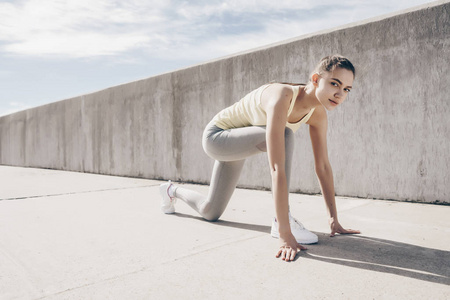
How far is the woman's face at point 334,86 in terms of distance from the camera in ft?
6.04

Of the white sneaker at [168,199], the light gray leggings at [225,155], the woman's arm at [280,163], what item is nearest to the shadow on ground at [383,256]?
the woman's arm at [280,163]

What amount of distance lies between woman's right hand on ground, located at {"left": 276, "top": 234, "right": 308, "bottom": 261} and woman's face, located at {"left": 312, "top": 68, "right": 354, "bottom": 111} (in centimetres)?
69

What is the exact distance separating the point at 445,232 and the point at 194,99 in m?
3.51

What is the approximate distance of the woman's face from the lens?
184 cm

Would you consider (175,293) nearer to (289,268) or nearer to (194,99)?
(289,268)

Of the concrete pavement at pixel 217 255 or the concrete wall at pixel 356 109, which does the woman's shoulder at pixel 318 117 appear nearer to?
the concrete pavement at pixel 217 255

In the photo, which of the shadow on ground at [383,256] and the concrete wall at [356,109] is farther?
the concrete wall at [356,109]

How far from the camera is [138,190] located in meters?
4.49

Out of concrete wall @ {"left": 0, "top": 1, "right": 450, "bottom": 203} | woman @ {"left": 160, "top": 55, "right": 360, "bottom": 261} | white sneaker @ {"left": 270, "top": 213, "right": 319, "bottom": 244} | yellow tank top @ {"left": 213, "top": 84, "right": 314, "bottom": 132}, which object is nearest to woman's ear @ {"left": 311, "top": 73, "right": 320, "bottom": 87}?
woman @ {"left": 160, "top": 55, "right": 360, "bottom": 261}

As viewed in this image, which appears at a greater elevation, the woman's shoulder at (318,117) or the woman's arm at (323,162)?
the woman's shoulder at (318,117)

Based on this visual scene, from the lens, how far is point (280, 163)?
1.87 m

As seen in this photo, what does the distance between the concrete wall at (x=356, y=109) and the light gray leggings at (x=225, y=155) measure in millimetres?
1450

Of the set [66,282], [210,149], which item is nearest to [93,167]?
[210,149]

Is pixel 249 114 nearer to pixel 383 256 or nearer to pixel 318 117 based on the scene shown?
pixel 318 117
